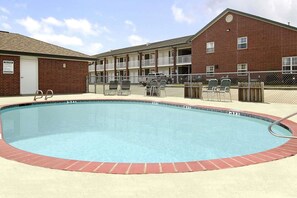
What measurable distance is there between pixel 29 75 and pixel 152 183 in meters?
18.9

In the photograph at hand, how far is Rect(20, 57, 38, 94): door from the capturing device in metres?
18.8

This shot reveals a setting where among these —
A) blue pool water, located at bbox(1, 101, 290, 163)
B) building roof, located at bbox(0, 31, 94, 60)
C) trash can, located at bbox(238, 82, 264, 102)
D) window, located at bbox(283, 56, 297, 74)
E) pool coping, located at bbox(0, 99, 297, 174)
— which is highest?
building roof, located at bbox(0, 31, 94, 60)

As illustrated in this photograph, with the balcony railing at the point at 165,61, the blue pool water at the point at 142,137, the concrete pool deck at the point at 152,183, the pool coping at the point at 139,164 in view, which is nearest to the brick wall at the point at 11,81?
the blue pool water at the point at 142,137

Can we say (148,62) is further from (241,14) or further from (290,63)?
(290,63)

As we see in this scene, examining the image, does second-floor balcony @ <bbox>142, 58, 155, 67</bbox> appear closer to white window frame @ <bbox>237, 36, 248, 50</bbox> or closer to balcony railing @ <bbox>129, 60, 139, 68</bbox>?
balcony railing @ <bbox>129, 60, 139, 68</bbox>

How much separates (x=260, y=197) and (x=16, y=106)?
1207cm

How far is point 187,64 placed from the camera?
32.8 metres

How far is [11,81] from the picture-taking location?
18.1m

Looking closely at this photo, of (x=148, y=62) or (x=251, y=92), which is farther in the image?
(x=148, y=62)

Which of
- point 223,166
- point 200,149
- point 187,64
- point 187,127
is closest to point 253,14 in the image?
point 187,64

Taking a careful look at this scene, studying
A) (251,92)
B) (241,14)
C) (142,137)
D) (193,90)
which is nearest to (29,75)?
(193,90)

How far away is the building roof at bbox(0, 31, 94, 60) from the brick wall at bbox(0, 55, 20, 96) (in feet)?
1.87

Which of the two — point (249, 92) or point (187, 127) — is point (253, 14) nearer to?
point (249, 92)

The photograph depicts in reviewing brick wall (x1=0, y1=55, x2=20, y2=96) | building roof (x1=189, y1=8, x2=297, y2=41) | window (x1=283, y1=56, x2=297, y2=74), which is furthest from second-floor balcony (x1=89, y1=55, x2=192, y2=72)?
brick wall (x1=0, y1=55, x2=20, y2=96)
